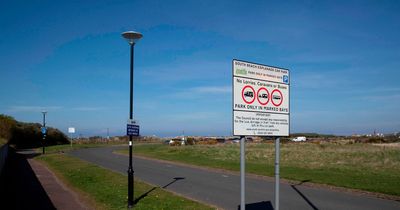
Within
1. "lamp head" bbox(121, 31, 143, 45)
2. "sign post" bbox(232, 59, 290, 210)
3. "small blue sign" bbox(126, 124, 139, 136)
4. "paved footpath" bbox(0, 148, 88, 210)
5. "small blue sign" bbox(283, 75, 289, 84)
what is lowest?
"paved footpath" bbox(0, 148, 88, 210)

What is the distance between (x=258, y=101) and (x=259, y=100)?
4 cm

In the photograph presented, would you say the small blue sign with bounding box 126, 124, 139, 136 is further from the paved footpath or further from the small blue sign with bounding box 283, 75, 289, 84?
the small blue sign with bounding box 283, 75, 289, 84

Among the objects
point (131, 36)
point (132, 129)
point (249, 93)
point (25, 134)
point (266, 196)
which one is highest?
point (131, 36)

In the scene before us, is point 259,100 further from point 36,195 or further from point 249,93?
point 36,195

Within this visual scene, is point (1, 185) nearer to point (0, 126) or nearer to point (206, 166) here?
point (206, 166)

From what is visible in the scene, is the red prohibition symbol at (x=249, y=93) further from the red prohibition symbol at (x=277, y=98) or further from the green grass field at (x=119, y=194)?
the green grass field at (x=119, y=194)

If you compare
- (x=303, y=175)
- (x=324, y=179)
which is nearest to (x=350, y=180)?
(x=324, y=179)

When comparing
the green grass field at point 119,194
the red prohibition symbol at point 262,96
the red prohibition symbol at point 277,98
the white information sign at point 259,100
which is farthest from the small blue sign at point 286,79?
the green grass field at point 119,194

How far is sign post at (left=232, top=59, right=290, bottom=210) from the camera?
706 centimetres

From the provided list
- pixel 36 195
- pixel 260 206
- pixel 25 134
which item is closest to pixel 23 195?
pixel 36 195

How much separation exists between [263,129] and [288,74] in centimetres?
138

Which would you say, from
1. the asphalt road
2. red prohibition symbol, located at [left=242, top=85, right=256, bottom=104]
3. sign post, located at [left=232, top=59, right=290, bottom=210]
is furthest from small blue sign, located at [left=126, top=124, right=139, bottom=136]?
red prohibition symbol, located at [left=242, top=85, right=256, bottom=104]

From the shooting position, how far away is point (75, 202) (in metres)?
12.5

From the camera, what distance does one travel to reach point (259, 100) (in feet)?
24.5
